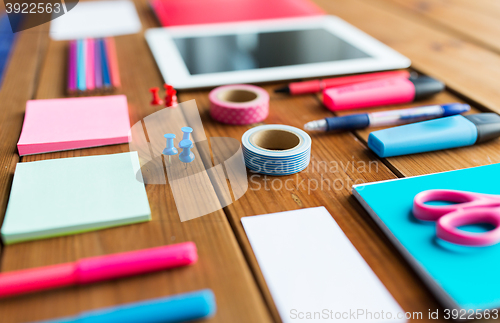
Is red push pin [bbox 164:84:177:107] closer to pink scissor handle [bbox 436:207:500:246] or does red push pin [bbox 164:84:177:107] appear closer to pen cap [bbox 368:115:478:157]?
pen cap [bbox 368:115:478:157]

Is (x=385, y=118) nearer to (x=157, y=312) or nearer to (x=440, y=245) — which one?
(x=440, y=245)

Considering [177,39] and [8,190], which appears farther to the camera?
[177,39]

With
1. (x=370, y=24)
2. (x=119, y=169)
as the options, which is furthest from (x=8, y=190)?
(x=370, y=24)

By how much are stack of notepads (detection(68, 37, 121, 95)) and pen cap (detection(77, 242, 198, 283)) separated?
46 centimetres

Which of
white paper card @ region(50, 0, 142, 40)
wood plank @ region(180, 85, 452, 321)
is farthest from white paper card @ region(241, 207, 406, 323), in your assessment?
white paper card @ region(50, 0, 142, 40)

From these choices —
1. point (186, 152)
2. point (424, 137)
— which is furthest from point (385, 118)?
point (186, 152)

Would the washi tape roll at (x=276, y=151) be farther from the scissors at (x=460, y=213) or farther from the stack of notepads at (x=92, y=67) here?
the stack of notepads at (x=92, y=67)

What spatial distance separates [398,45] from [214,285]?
A: 870 mm

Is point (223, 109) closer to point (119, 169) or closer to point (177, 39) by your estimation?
point (119, 169)

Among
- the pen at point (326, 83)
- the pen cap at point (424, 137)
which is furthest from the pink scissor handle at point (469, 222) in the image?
the pen at point (326, 83)

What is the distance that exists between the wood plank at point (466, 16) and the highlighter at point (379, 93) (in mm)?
421

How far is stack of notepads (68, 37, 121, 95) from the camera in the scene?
77cm

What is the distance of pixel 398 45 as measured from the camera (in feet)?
3.42

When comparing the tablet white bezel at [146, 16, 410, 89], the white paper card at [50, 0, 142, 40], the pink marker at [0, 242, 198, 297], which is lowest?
the pink marker at [0, 242, 198, 297]
